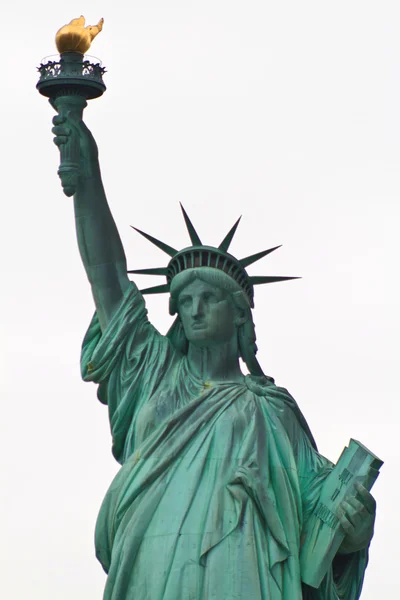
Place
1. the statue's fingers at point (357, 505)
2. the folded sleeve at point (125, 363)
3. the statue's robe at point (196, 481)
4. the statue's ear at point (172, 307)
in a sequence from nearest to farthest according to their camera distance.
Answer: the statue's robe at point (196, 481) < the statue's fingers at point (357, 505) < the folded sleeve at point (125, 363) < the statue's ear at point (172, 307)

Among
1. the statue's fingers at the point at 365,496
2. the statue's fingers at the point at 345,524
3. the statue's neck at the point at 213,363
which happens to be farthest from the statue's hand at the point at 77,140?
the statue's fingers at the point at 345,524

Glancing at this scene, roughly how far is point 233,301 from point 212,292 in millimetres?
232

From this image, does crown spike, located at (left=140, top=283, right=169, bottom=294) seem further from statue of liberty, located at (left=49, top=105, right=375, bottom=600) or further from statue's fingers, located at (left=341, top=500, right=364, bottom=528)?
statue's fingers, located at (left=341, top=500, right=364, bottom=528)

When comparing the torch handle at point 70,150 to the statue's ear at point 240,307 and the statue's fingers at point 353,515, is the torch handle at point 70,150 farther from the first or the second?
the statue's fingers at point 353,515

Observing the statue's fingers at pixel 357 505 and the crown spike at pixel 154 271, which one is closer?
the statue's fingers at pixel 357 505

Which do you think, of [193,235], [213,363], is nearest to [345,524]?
[213,363]

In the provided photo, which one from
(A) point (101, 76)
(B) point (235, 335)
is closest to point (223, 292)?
(B) point (235, 335)

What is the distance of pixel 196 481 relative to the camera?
27.6 metres

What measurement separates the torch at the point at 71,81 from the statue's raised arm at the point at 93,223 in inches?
2.3

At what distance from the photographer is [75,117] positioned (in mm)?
28516

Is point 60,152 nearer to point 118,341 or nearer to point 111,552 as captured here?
point 118,341

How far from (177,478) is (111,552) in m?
0.93

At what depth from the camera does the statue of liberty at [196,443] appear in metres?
27.3

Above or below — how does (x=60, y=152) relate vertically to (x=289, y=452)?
above
